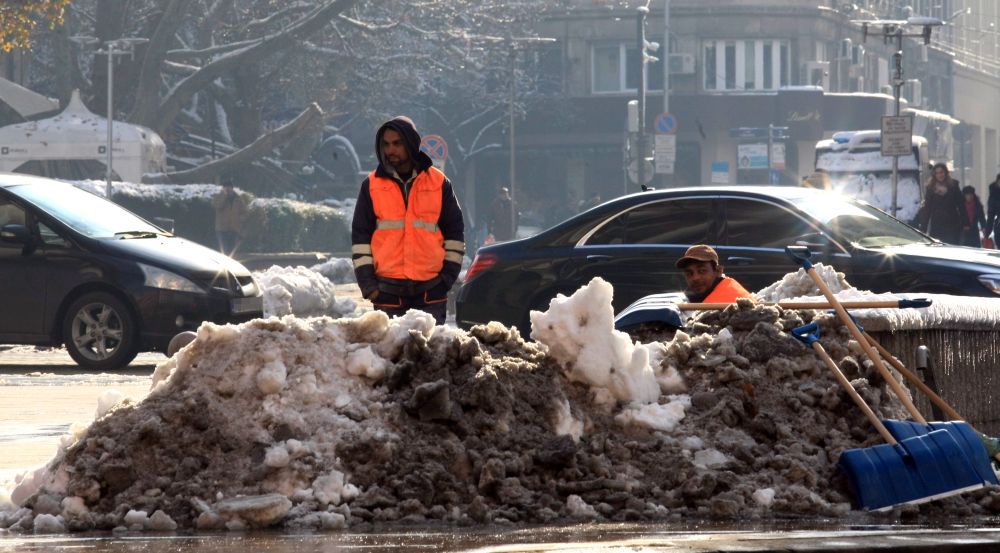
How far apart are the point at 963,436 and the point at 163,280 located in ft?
31.5

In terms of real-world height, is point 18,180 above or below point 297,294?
above

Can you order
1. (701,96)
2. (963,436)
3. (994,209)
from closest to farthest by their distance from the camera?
(963,436) < (994,209) < (701,96)

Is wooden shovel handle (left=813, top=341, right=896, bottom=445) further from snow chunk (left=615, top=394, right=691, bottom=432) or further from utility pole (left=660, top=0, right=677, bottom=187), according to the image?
utility pole (left=660, top=0, right=677, bottom=187)

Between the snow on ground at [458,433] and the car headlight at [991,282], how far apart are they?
16.7 ft

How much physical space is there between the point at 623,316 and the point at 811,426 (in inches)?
56.6

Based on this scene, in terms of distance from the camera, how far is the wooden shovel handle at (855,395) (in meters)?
8.06

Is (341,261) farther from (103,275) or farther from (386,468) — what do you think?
(386,468)

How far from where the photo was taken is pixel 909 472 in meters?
7.86

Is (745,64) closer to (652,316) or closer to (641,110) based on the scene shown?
(641,110)

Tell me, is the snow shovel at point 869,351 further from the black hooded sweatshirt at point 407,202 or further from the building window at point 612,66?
the building window at point 612,66

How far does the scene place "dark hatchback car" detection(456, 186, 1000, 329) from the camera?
13852 millimetres

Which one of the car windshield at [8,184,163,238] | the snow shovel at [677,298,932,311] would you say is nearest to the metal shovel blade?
the snow shovel at [677,298,932,311]

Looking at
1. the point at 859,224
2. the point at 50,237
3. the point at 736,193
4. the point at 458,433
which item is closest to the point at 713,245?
the point at 736,193

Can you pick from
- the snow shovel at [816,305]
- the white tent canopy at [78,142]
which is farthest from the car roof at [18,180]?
the white tent canopy at [78,142]
